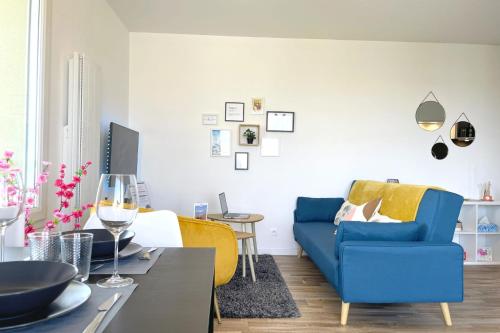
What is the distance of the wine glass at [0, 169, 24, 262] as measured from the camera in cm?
80

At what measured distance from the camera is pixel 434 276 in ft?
8.00

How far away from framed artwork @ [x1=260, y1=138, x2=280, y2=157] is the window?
2755mm

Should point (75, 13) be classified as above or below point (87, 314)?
above

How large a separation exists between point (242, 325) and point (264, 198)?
88.4 inches

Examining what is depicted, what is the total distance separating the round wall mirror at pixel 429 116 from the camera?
468 centimetres

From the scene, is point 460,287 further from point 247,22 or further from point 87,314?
point 247,22

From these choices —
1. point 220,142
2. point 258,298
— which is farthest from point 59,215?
point 220,142

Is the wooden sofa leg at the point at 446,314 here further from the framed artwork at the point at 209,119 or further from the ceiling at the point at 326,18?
the framed artwork at the point at 209,119

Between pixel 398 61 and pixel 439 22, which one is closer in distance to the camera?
pixel 439 22

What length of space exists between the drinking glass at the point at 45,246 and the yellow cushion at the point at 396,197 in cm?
263

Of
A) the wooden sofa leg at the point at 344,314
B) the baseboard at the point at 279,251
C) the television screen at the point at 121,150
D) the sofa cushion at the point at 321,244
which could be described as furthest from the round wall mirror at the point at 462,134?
the television screen at the point at 121,150

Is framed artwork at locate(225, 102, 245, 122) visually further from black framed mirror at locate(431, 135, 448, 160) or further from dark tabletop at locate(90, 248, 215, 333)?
dark tabletop at locate(90, 248, 215, 333)

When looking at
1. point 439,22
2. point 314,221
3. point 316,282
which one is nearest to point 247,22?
point 439,22

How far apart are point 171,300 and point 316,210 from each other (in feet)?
12.6
